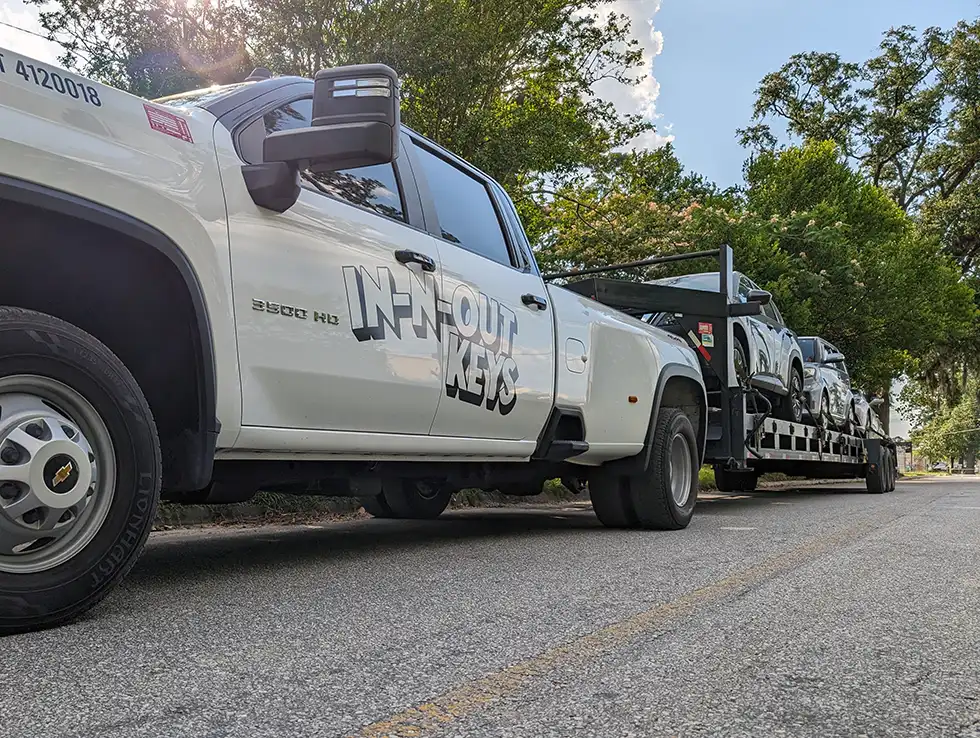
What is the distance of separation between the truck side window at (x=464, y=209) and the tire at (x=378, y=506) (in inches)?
89.3

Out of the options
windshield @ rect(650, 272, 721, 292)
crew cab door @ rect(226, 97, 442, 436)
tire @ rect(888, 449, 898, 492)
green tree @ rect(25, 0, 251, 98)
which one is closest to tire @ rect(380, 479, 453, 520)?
crew cab door @ rect(226, 97, 442, 436)

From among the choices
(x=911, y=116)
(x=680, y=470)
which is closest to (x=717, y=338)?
(x=680, y=470)

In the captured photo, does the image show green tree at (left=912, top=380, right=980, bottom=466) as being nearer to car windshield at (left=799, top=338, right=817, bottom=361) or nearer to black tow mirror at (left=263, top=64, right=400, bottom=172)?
car windshield at (left=799, top=338, right=817, bottom=361)

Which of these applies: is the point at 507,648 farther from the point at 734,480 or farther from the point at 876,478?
the point at 876,478

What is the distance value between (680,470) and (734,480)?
27.8 feet

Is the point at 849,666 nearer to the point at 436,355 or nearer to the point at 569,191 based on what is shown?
the point at 436,355

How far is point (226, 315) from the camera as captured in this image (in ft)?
10.1

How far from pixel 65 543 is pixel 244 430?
0.72 m

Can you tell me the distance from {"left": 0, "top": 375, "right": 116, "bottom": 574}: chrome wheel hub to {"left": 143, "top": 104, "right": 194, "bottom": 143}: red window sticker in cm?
90

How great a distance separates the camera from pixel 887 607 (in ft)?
11.0

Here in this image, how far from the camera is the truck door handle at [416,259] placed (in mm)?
3841

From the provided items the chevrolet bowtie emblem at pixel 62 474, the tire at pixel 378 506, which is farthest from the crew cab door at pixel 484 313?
the tire at pixel 378 506

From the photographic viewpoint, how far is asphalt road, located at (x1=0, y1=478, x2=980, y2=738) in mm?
1971

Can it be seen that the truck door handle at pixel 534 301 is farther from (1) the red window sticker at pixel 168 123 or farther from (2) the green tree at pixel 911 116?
(2) the green tree at pixel 911 116
